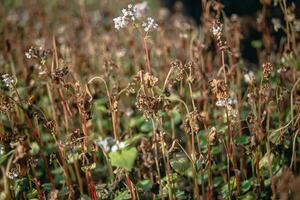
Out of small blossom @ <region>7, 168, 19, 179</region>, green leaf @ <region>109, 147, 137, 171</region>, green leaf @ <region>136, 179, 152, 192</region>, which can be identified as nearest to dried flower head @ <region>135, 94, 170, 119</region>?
green leaf @ <region>109, 147, 137, 171</region>

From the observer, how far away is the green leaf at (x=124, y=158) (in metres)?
1.44

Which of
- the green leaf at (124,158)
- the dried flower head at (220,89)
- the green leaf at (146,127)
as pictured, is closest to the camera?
the green leaf at (124,158)

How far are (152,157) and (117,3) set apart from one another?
171 inches

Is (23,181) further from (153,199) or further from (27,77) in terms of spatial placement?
(27,77)

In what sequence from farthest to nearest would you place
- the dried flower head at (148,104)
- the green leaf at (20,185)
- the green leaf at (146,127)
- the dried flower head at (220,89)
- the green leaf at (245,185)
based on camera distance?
the green leaf at (146,127)
the green leaf at (245,185)
the green leaf at (20,185)
the dried flower head at (220,89)
the dried flower head at (148,104)

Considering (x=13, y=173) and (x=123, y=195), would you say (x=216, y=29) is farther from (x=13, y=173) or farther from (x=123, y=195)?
(x=13, y=173)

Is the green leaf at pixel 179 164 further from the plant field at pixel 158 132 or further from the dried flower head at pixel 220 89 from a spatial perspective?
the dried flower head at pixel 220 89

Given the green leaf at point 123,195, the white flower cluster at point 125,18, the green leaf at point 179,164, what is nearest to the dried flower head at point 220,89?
the green leaf at point 179,164

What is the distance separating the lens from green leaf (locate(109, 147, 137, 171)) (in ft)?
4.73

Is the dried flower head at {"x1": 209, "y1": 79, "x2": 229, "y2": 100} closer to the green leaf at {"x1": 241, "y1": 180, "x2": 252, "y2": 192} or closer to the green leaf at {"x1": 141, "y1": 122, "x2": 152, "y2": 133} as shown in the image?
the green leaf at {"x1": 241, "y1": 180, "x2": 252, "y2": 192}

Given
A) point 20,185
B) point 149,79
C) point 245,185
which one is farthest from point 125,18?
point 245,185

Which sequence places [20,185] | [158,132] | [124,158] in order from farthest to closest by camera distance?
[158,132] < [20,185] < [124,158]

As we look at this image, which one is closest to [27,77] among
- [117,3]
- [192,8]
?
[192,8]

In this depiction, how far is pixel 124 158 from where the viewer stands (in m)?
1.47
